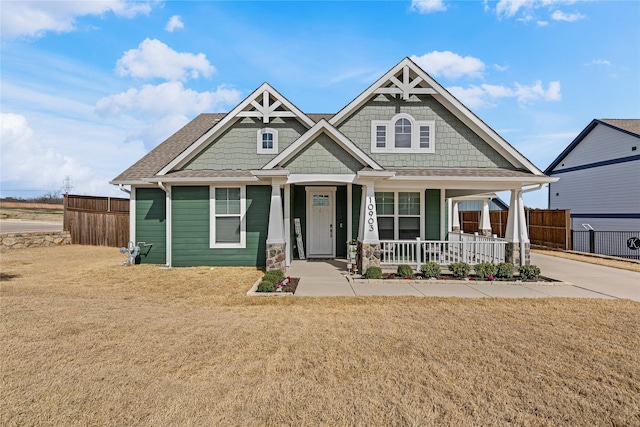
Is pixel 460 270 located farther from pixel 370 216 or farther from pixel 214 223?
pixel 214 223

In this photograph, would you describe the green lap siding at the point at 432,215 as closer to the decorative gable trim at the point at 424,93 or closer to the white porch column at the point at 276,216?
the decorative gable trim at the point at 424,93

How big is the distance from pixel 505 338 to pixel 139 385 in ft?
15.8

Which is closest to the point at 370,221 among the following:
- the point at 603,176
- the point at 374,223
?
the point at 374,223

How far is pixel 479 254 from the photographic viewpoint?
34.3 feet

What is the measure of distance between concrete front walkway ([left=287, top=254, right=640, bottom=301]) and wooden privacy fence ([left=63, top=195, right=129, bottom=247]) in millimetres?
10900

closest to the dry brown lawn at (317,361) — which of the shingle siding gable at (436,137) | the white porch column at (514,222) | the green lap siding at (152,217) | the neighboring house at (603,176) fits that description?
the white porch column at (514,222)

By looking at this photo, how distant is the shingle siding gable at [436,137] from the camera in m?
11.1

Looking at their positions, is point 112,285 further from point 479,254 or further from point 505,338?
point 479,254

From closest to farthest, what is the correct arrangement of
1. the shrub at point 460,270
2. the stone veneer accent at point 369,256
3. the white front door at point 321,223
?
the shrub at point 460,270 < the stone veneer accent at point 369,256 < the white front door at point 321,223

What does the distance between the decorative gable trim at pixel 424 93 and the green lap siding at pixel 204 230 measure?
370 cm

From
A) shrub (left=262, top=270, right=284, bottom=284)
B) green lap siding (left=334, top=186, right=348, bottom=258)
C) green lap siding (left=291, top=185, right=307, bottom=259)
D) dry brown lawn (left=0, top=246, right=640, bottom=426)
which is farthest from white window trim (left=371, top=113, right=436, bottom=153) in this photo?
dry brown lawn (left=0, top=246, right=640, bottom=426)

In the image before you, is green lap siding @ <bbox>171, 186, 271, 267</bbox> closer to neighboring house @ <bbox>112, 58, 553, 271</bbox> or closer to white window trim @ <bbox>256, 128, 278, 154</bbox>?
neighboring house @ <bbox>112, 58, 553, 271</bbox>

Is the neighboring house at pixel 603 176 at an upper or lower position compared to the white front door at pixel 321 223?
upper

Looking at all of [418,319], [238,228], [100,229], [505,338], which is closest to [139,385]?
[418,319]
